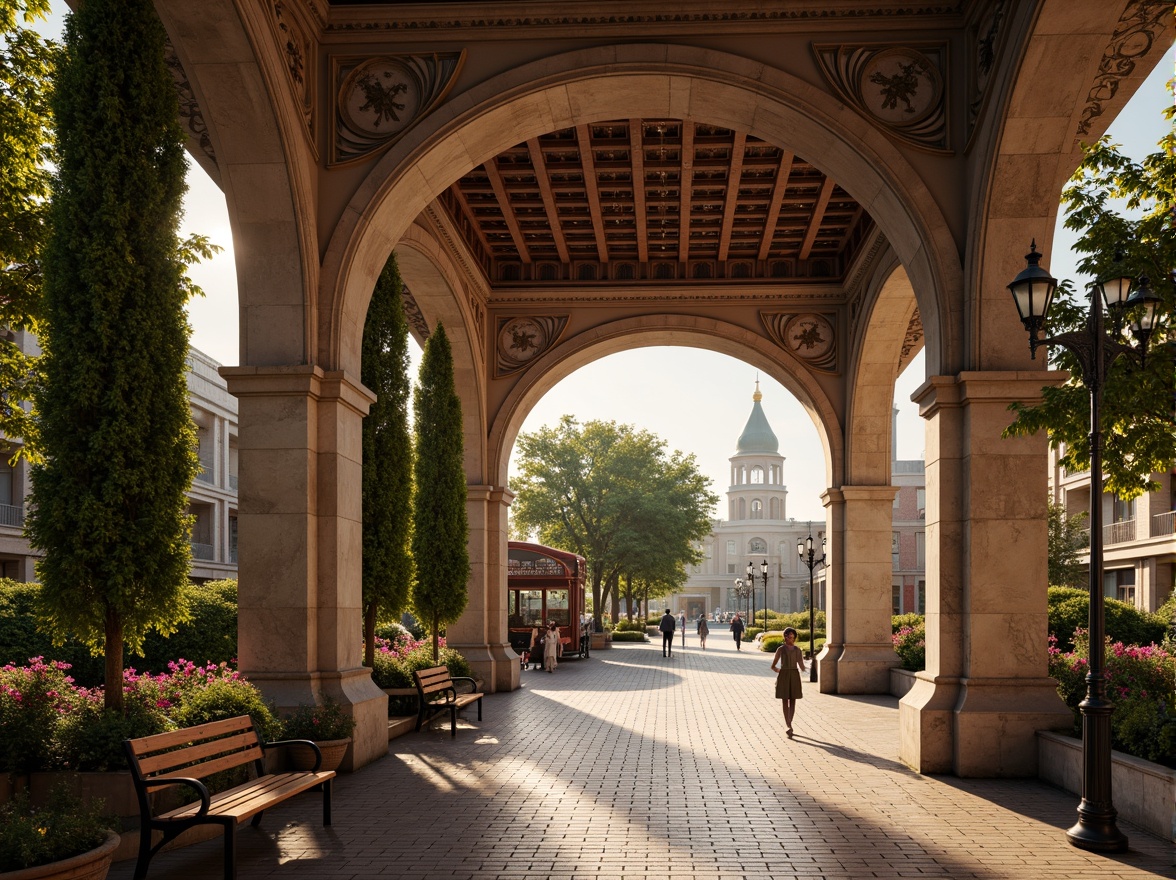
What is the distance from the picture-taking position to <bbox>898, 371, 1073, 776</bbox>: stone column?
33.4 ft

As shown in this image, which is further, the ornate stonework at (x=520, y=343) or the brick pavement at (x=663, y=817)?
the ornate stonework at (x=520, y=343)

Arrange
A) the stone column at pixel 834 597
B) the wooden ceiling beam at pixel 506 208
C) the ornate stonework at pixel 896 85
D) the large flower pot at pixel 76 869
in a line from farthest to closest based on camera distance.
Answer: the stone column at pixel 834 597
the wooden ceiling beam at pixel 506 208
the ornate stonework at pixel 896 85
the large flower pot at pixel 76 869

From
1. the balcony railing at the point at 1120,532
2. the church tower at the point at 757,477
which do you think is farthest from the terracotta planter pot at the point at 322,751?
the church tower at the point at 757,477

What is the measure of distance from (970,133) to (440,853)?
8.61 meters

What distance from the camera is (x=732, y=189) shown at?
15680 mm

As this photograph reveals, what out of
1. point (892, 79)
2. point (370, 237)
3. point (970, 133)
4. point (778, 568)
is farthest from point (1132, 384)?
point (778, 568)

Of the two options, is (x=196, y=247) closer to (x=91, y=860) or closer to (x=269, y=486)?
(x=269, y=486)

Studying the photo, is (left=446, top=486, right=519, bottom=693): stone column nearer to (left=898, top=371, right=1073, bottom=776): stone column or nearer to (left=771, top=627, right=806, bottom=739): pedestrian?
(left=771, top=627, right=806, bottom=739): pedestrian

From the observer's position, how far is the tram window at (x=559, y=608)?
31188 mm

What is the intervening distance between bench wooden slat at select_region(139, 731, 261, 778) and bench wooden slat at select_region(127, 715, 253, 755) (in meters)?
0.06

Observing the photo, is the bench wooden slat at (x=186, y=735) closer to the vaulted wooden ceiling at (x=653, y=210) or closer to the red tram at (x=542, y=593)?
the vaulted wooden ceiling at (x=653, y=210)

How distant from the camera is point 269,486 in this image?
1045 cm

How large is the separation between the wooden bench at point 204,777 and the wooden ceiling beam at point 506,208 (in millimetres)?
9044

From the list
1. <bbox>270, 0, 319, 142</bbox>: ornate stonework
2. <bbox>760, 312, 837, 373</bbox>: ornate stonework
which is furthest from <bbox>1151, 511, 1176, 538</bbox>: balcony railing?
<bbox>270, 0, 319, 142</bbox>: ornate stonework
